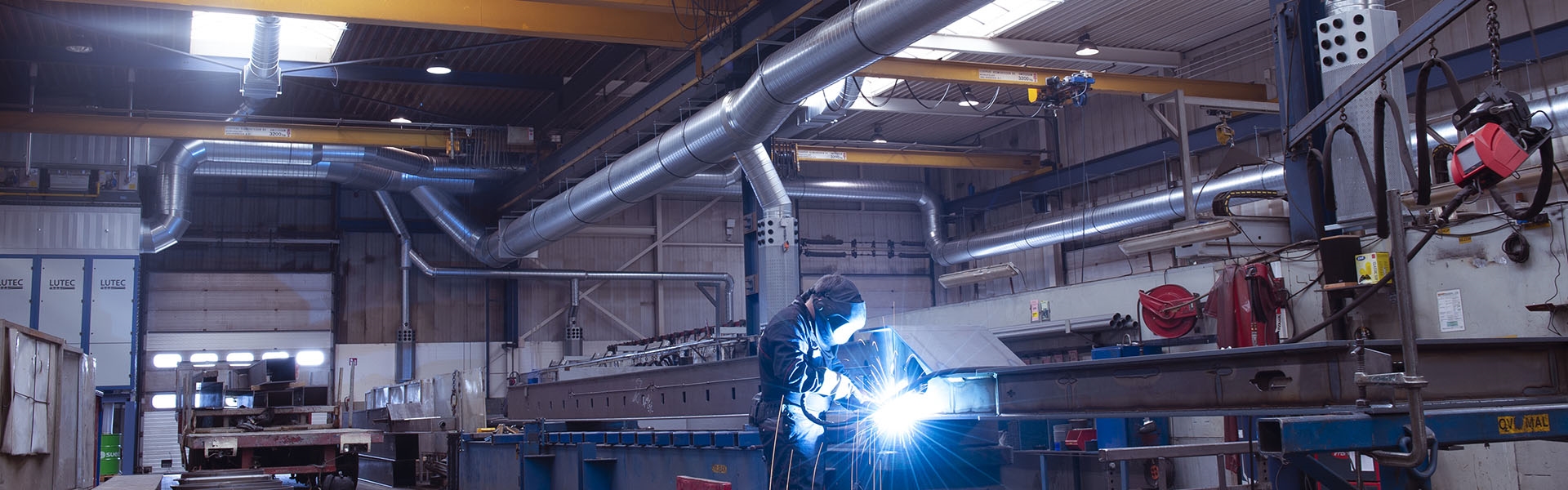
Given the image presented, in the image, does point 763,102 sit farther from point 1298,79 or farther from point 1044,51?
point 1044,51

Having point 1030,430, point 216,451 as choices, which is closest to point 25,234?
point 216,451

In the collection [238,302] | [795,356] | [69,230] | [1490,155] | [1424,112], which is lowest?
[795,356]

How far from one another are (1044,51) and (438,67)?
796 cm

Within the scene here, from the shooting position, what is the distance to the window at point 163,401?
63.4 ft

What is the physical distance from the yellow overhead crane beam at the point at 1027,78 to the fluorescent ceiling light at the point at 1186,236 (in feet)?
10.9

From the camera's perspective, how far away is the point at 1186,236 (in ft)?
32.3

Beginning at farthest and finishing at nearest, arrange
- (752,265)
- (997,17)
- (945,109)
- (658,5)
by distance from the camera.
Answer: (945,109) < (997,17) < (752,265) < (658,5)

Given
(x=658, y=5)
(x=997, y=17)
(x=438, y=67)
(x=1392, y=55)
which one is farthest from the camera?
(x=438, y=67)

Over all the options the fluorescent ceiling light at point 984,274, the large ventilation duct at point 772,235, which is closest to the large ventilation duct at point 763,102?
the large ventilation duct at point 772,235

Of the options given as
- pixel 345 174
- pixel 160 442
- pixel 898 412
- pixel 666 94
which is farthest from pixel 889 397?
pixel 160 442

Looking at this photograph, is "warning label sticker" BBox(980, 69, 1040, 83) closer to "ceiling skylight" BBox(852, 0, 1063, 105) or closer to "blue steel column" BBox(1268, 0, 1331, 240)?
"ceiling skylight" BBox(852, 0, 1063, 105)

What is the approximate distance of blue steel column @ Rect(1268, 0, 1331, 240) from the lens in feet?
20.3

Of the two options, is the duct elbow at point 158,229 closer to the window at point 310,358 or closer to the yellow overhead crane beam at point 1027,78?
the window at point 310,358

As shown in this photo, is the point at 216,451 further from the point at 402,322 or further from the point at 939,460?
the point at 402,322
